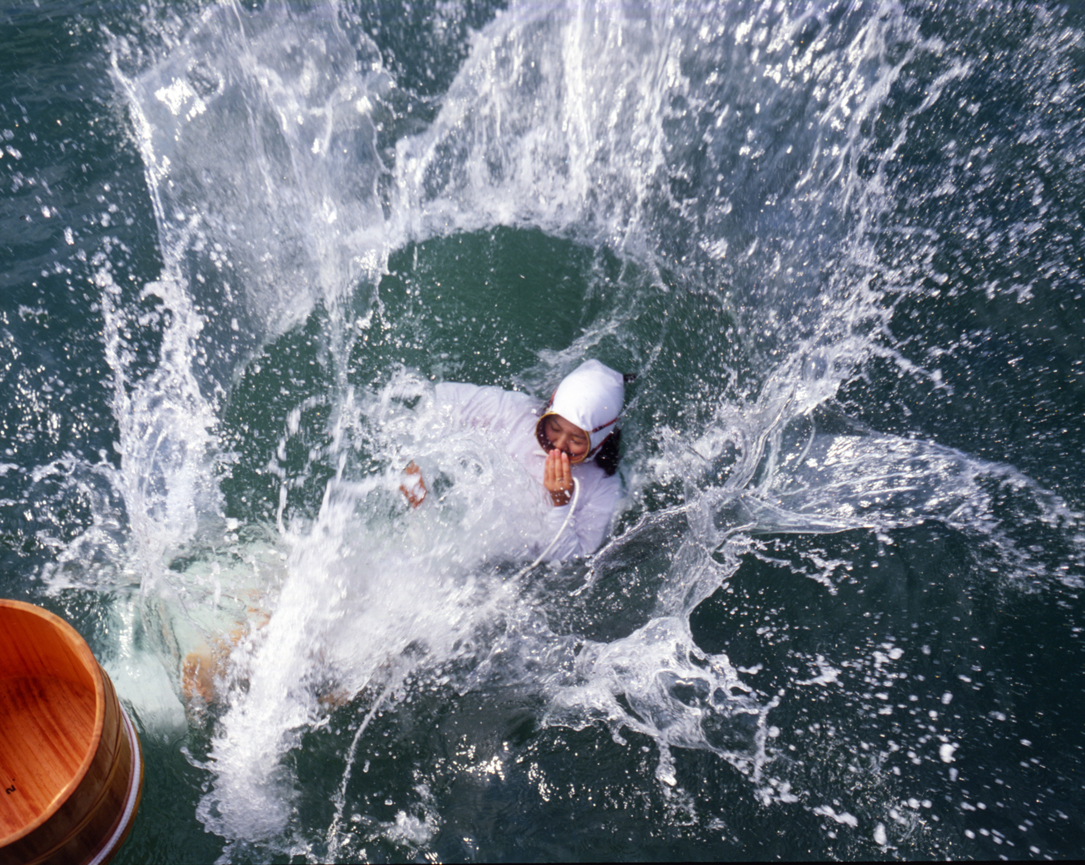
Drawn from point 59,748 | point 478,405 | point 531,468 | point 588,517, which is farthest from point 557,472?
point 59,748

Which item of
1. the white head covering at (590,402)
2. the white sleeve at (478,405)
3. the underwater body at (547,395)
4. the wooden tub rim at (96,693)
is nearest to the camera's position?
the wooden tub rim at (96,693)

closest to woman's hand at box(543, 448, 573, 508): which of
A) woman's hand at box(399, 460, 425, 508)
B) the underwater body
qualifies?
the underwater body

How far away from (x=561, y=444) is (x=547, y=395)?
2.10 feet

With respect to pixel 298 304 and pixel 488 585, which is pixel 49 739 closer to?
pixel 488 585

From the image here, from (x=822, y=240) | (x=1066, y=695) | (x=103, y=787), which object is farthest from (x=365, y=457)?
(x=1066, y=695)

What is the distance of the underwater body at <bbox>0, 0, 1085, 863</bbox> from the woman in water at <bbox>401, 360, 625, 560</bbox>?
0.40 ft

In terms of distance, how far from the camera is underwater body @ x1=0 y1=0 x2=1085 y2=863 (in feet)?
9.31

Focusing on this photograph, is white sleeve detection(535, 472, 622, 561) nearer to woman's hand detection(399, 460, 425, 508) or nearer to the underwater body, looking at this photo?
the underwater body

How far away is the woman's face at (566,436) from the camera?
3.46 m

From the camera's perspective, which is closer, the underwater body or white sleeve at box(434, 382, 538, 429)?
the underwater body

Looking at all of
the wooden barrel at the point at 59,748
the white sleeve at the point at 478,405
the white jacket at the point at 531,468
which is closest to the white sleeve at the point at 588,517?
the white jacket at the point at 531,468

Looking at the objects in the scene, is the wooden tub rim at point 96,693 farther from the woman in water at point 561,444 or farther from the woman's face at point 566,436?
the woman's face at point 566,436

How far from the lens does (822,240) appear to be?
4.10 meters

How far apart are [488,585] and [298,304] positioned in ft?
7.17
